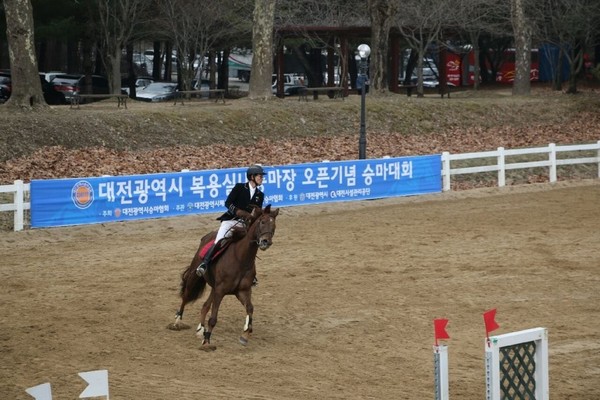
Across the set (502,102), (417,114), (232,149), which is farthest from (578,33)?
(232,149)

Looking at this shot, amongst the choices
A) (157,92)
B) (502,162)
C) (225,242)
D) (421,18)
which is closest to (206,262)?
(225,242)

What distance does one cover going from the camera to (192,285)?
47.5ft

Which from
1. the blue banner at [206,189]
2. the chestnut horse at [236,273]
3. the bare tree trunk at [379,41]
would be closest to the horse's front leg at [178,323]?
the chestnut horse at [236,273]

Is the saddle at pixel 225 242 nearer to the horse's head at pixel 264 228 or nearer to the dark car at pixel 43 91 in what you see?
the horse's head at pixel 264 228

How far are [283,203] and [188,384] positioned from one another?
14.4 m

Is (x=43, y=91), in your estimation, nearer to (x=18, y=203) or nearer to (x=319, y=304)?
(x=18, y=203)

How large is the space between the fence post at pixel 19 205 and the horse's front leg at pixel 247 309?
9.92 m

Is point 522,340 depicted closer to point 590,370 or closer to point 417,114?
point 590,370

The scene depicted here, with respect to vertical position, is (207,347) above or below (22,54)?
below

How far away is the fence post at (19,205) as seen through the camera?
22.1m

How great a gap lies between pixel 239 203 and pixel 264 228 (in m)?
1.18

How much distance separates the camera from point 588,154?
120ft

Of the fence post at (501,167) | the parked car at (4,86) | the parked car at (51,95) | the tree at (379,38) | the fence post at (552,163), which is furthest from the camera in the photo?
the parked car at (51,95)

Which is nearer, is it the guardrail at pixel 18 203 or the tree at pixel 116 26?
the guardrail at pixel 18 203
